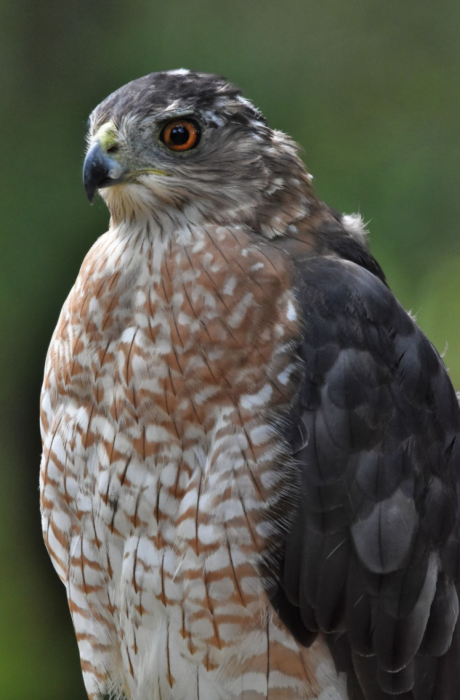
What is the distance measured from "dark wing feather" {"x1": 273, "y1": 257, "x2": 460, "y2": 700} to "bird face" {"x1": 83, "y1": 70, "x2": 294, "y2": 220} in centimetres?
26

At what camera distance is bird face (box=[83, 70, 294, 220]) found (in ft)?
6.91

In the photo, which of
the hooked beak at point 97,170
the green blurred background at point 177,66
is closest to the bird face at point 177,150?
the hooked beak at point 97,170

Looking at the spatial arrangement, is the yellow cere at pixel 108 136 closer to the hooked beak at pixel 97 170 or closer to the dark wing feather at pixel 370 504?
the hooked beak at pixel 97 170

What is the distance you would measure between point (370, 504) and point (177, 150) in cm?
88

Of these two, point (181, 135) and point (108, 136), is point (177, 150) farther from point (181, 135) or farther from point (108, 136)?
point (108, 136)

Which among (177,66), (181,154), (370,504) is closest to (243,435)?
(370,504)

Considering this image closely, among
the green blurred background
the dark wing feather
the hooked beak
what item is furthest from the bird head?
the green blurred background

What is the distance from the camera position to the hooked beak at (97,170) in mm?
2098

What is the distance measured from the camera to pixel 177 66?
4.27 metres

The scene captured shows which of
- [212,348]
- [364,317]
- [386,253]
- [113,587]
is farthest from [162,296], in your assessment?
[386,253]

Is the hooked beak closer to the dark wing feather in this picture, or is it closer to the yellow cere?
the yellow cere

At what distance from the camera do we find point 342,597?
6.94ft

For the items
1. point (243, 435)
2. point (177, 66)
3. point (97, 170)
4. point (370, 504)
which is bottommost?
point (370, 504)

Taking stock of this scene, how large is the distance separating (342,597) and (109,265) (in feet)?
2.93
